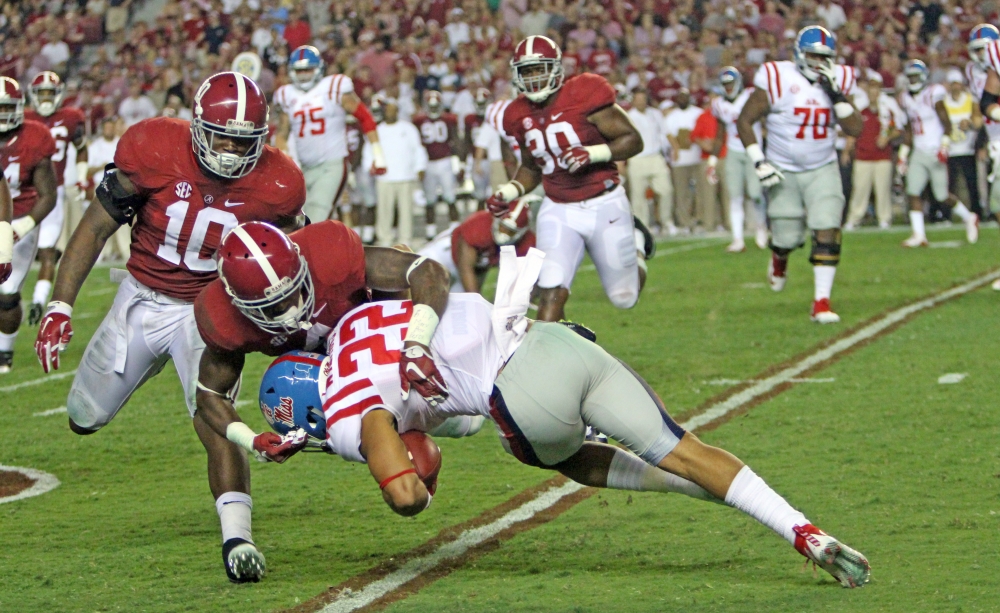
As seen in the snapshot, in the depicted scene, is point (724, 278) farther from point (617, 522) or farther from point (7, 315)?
point (617, 522)

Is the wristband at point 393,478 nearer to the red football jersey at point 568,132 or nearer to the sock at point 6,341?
the red football jersey at point 568,132

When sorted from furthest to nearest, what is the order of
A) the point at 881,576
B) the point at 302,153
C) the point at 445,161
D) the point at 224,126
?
the point at 445,161 → the point at 302,153 → the point at 224,126 → the point at 881,576

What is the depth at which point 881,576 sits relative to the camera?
3.41m

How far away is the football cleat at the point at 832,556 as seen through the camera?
3.23 metres

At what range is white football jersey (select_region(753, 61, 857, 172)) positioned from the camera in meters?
8.01

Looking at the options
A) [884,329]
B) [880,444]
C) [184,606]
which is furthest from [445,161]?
[184,606]

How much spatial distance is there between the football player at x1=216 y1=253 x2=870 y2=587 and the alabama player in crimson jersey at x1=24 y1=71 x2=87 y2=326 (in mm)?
5617

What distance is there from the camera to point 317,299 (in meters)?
3.54

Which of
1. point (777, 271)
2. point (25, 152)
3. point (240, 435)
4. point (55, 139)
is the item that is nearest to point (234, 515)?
point (240, 435)

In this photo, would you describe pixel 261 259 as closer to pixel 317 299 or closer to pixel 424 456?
pixel 317 299

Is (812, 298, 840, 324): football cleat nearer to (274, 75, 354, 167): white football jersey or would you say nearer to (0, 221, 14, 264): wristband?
(274, 75, 354, 167): white football jersey

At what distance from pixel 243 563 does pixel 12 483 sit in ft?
5.99

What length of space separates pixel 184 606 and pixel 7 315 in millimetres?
4450

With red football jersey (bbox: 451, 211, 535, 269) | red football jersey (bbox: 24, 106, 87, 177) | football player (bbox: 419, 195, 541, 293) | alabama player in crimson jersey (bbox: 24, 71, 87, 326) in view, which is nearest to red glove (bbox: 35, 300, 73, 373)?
football player (bbox: 419, 195, 541, 293)
